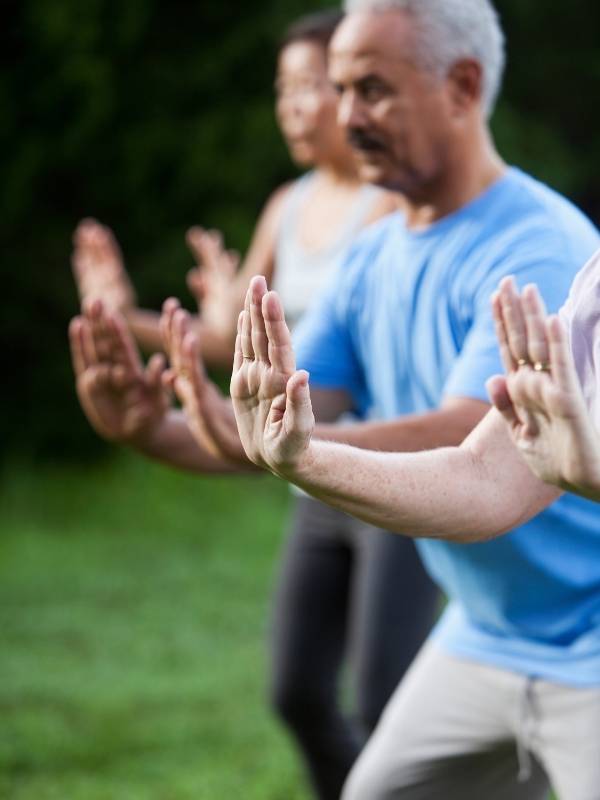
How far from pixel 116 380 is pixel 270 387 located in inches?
43.8

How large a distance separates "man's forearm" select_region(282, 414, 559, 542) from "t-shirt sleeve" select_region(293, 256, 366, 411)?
0.82m

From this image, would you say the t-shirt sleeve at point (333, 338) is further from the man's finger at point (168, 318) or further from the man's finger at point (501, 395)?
the man's finger at point (501, 395)

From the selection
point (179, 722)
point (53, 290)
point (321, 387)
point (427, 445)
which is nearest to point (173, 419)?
point (321, 387)

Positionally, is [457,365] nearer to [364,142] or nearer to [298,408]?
[364,142]

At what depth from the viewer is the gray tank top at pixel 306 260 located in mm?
3852

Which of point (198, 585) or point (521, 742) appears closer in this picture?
point (521, 742)

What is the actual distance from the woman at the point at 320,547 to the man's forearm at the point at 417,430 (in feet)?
3.69

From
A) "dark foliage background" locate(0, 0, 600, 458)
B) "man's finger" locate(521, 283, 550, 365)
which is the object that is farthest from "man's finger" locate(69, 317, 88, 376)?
"dark foliage background" locate(0, 0, 600, 458)

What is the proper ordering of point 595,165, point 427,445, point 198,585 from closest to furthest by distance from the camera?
point 427,445
point 198,585
point 595,165

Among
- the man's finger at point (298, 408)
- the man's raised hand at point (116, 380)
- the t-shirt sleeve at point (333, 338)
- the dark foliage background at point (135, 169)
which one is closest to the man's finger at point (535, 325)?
the man's finger at point (298, 408)

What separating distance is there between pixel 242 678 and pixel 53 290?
344 cm

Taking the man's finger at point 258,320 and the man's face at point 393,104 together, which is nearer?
the man's finger at point 258,320

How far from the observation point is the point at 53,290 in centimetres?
835

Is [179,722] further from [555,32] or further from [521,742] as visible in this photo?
→ [555,32]
